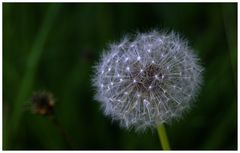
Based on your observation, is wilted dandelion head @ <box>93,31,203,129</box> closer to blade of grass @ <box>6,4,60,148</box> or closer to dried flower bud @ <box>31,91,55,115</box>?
dried flower bud @ <box>31,91,55,115</box>

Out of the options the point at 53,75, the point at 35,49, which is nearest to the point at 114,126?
the point at 53,75

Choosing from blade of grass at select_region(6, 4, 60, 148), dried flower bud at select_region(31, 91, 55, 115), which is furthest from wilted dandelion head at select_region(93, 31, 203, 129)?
blade of grass at select_region(6, 4, 60, 148)

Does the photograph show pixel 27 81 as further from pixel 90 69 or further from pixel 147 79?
pixel 147 79

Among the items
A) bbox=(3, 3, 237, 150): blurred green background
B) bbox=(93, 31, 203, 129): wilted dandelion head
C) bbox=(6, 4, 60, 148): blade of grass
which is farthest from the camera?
bbox=(3, 3, 237, 150): blurred green background

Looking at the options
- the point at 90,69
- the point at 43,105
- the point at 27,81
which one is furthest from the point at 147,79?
the point at 90,69

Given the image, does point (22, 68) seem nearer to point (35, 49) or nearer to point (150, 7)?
point (35, 49)

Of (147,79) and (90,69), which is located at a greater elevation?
(90,69)

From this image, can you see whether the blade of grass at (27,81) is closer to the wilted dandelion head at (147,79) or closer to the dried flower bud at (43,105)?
the dried flower bud at (43,105)
